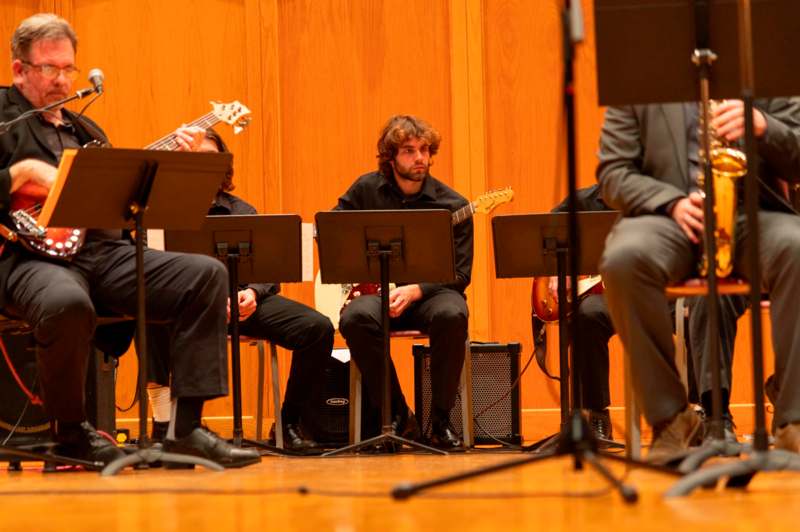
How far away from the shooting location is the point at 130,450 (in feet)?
12.9

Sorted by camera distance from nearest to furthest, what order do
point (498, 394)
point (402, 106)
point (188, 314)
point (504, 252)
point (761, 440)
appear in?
point (761, 440), point (188, 314), point (504, 252), point (498, 394), point (402, 106)

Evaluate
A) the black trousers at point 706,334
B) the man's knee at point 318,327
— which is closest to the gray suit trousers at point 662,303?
the black trousers at point 706,334

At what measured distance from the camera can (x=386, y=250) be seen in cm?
472

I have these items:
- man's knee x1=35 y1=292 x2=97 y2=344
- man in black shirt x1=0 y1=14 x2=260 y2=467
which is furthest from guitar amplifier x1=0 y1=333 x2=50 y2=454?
man's knee x1=35 y1=292 x2=97 y2=344

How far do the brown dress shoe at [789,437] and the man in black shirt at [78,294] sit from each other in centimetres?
170

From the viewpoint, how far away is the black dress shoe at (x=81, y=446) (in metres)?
3.83

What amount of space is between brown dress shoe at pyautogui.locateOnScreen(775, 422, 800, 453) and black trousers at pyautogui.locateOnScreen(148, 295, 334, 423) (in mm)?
2720

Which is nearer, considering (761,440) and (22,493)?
(761,440)

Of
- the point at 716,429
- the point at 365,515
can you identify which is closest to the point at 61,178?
the point at 365,515

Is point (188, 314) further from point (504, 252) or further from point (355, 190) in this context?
point (355, 190)

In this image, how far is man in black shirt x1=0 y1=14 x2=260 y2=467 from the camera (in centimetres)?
377

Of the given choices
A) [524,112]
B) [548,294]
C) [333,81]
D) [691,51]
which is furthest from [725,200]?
[333,81]

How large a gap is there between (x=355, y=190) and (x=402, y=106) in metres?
1.42

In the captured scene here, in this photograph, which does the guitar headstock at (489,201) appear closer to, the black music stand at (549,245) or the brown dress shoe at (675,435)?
the black music stand at (549,245)
